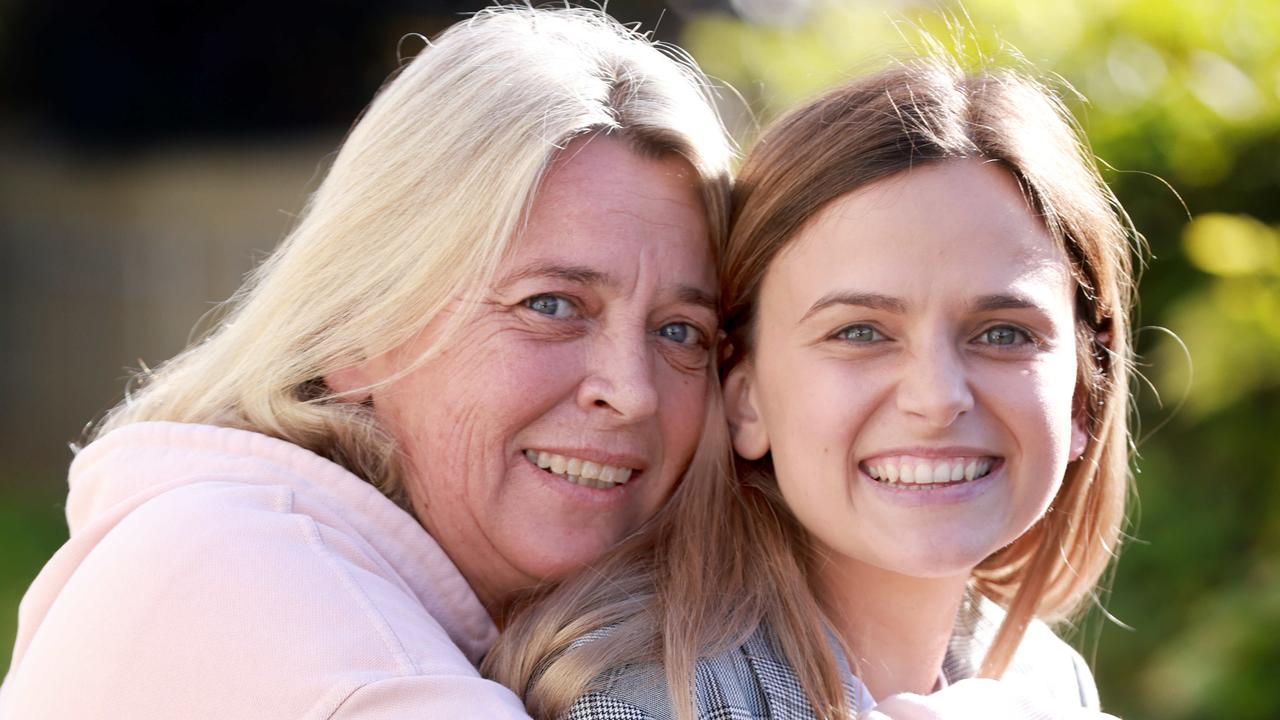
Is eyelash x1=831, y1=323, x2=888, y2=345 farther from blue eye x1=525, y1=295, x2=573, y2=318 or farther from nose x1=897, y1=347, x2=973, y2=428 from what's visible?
blue eye x1=525, y1=295, x2=573, y2=318

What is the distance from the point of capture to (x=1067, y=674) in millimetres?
2988

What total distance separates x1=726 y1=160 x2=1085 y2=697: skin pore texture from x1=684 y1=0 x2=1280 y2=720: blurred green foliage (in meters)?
A: 1.39

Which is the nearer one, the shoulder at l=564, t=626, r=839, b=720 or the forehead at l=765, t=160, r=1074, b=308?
the shoulder at l=564, t=626, r=839, b=720

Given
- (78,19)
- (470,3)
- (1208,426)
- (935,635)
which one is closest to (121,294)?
(78,19)

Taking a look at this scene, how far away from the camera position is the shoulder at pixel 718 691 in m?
2.14

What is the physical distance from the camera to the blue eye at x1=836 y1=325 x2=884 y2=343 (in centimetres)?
236

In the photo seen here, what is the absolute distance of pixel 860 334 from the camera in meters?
2.37

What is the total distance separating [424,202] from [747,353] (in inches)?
25.6

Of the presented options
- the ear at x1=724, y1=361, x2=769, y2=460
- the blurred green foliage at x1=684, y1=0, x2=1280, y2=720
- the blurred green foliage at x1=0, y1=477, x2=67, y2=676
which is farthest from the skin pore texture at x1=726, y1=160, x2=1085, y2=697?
the blurred green foliage at x1=0, y1=477, x2=67, y2=676

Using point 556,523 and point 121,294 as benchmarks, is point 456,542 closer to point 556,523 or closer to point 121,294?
point 556,523

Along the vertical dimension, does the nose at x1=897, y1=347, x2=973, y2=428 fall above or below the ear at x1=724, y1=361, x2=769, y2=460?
above

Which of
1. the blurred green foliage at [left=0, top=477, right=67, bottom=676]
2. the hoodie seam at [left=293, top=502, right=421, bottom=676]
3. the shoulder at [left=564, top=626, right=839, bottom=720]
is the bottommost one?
the blurred green foliage at [left=0, top=477, right=67, bottom=676]

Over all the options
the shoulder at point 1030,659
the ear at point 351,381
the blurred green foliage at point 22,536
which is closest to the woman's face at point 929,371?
the shoulder at point 1030,659

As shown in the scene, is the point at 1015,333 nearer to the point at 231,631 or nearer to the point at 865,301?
the point at 865,301
